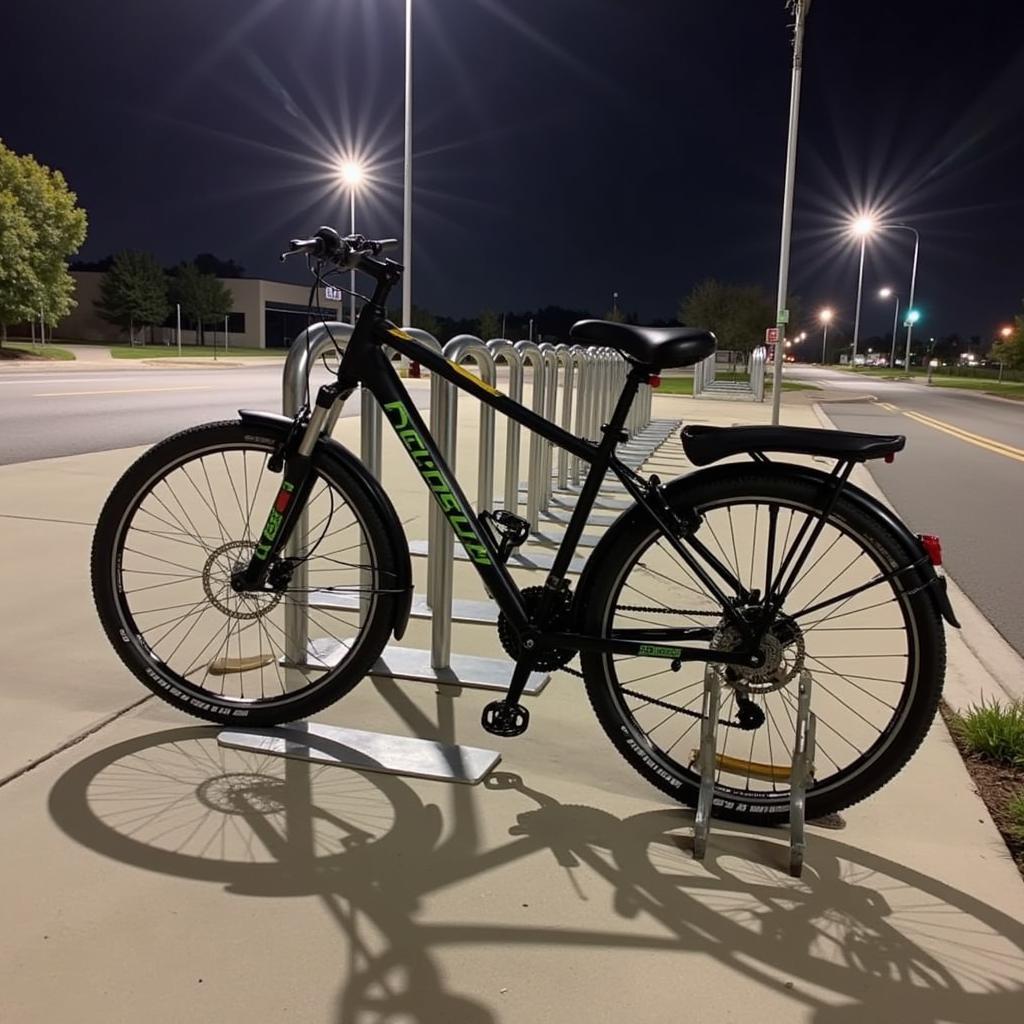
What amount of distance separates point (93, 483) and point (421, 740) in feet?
18.1

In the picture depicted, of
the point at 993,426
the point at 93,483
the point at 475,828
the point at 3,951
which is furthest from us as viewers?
the point at 993,426

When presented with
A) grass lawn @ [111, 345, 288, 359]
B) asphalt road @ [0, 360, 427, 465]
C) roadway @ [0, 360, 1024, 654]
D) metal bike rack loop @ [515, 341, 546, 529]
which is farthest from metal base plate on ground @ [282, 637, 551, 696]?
grass lawn @ [111, 345, 288, 359]

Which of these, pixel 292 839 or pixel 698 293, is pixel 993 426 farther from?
pixel 698 293

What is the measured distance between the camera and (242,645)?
3.94 m

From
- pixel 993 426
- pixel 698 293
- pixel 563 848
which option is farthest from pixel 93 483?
pixel 698 293

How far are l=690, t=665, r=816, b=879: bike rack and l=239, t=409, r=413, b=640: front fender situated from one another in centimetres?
99

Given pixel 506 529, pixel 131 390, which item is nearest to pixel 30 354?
pixel 131 390

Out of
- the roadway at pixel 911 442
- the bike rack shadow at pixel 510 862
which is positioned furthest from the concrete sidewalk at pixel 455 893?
the roadway at pixel 911 442

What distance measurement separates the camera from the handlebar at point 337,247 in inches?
114

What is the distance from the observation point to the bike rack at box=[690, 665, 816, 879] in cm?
245

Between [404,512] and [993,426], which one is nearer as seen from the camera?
[404,512]

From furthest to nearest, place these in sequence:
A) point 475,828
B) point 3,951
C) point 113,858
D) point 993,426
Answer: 1. point 993,426
2. point 475,828
3. point 113,858
4. point 3,951

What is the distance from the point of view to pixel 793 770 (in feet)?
8.31

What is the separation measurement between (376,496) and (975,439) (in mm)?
15773
